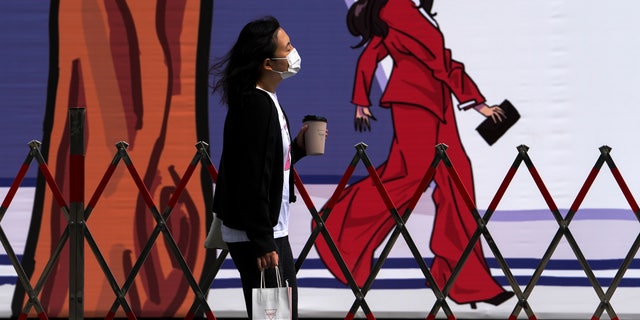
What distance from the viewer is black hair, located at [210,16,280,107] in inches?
164

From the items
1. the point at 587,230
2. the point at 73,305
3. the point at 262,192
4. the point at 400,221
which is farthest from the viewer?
the point at 587,230

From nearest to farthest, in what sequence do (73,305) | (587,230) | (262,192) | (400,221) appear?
(262,192) → (73,305) → (400,221) → (587,230)

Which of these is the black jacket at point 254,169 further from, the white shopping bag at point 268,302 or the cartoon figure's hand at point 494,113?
the cartoon figure's hand at point 494,113

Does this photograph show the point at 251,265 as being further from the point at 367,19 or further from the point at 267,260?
the point at 367,19

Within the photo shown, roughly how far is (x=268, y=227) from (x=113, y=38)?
352 cm

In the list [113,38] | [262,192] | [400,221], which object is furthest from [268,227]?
[113,38]

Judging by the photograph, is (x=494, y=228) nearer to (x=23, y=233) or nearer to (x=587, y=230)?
(x=587, y=230)

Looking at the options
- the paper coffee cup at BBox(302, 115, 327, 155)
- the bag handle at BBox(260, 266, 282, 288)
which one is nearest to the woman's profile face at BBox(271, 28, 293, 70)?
the paper coffee cup at BBox(302, 115, 327, 155)

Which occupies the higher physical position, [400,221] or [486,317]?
[400,221]

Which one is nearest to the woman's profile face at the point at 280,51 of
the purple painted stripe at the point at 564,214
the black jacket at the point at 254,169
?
the black jacket at the point at 254,169

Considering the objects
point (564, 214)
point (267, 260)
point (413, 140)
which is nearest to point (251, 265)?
point (267, 260)

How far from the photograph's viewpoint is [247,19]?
23.0 ft

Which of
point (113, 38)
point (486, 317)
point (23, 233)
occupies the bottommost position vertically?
point (486, 317)

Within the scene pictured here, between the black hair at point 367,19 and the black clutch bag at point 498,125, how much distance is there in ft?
2.74
